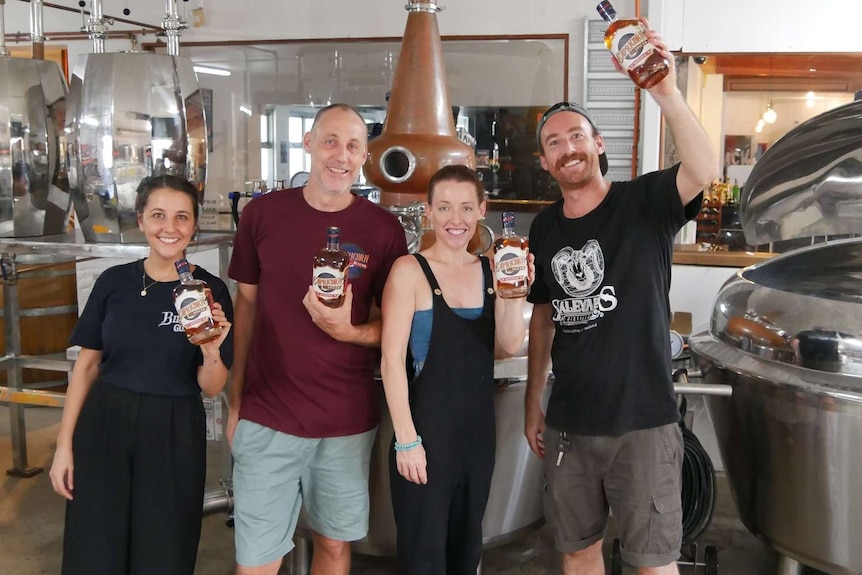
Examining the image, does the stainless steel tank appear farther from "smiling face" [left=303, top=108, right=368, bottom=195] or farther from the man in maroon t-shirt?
"smiling face" [left=303, top=108, right=368, bottom=195]

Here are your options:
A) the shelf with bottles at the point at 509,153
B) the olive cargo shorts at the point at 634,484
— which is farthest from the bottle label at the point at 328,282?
the shelf with bottles at the point at 509,153

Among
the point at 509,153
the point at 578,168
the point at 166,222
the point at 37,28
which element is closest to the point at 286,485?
the point at 166,222

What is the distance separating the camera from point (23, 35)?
201 inches

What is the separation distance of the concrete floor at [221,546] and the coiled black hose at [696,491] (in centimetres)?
42

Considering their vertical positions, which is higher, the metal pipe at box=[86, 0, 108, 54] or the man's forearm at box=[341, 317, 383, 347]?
the metal pipe at box=[86, 0, 108, 54]

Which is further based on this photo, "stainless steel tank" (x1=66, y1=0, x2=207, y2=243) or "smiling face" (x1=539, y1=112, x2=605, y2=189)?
"stainless steel tank" (x1=66, y1=0, x2=207, y2=243)

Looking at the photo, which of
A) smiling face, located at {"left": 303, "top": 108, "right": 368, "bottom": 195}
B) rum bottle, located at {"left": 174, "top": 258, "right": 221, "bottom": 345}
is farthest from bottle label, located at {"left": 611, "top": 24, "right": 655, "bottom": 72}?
rum bottle, located at {"left": 174, "top": 258, "right": 221, "bottom": 345}

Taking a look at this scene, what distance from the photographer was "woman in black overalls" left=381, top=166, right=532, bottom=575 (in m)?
1.87

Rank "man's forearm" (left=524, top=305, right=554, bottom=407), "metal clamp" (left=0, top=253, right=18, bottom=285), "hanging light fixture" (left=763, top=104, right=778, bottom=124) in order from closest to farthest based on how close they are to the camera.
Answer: "man's forearm" (left=524, top=305, right=554, bottom=407) → "metal clamp" (left=0, top=253, right=18, bottom=285) → "hanging light fixture" (left=763, top=104, right=778, bottom=124)

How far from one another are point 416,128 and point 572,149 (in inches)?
31.2

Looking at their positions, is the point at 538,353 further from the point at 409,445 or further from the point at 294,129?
the point at 294,129

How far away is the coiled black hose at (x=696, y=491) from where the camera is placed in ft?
7.91

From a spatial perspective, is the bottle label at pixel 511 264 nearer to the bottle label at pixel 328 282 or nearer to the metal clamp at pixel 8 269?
the bottle label at pixel 328 282

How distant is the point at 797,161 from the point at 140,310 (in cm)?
175
